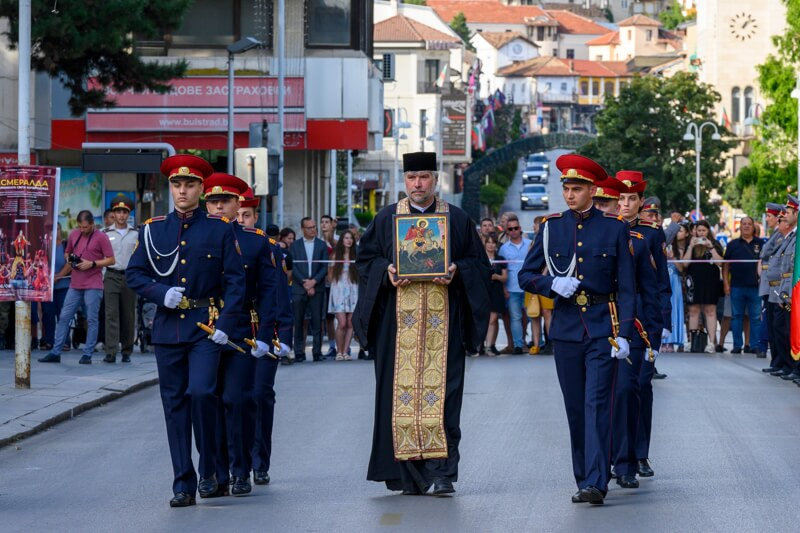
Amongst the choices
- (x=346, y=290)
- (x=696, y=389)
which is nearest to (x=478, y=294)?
(x=696, y=389)

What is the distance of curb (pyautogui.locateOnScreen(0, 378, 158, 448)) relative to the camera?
12938 mm

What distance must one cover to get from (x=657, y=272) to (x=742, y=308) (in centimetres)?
1330

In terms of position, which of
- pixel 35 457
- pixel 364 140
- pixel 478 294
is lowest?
pixel 35 457

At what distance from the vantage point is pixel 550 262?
9.80 meters

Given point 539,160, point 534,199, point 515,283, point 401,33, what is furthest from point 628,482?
point 539,160

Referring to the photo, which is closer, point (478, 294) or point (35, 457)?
point (478, 294)

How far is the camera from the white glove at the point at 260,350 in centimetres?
981

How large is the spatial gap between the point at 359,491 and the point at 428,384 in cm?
80

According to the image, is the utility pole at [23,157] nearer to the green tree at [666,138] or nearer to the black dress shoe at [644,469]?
the black dress shoe at [644,469]

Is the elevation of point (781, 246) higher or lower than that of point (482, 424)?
higher

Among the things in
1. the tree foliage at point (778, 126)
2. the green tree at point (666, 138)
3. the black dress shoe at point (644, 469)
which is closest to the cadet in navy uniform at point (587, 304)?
the black dress shoe at point (644, 469)

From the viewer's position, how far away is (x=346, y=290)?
23.0m

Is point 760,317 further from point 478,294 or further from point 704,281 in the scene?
point 478,294

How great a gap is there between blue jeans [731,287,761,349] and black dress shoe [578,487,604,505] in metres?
14.8
